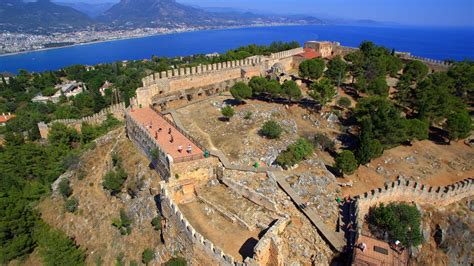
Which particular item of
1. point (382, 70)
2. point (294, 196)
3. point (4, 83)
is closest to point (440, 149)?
point (382, 70)

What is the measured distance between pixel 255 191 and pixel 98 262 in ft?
42.5

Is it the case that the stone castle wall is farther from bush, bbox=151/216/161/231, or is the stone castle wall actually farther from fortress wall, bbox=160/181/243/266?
fortress wall, bbox=160/181/243/266

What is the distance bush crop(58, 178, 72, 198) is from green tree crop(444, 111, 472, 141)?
3521 cm

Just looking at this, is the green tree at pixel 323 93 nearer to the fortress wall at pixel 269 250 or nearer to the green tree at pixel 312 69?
the green tree at pixel 312 69

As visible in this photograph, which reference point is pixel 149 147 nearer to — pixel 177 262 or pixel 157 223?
pixel 157 223

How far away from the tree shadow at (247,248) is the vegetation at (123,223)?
33.6ft

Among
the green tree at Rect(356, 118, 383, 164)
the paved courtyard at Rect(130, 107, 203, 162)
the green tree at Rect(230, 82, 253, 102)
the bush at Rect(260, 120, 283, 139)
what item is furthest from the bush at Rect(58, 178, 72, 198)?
the green tree at Rect(356, 118, 383, 164)

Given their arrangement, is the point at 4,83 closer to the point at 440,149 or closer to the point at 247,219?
the point at 247,219

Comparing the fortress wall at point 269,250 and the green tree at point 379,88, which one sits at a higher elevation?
the green tree at point 379,88

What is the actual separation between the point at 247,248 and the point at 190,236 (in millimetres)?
3072

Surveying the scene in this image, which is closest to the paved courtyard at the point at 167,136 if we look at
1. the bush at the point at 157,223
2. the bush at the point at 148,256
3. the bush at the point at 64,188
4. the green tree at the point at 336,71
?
the bush at the point at 157,223

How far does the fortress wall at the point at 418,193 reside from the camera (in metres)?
19.9

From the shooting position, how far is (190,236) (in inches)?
637

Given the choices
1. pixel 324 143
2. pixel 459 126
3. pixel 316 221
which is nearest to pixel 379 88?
pixel 459 126
